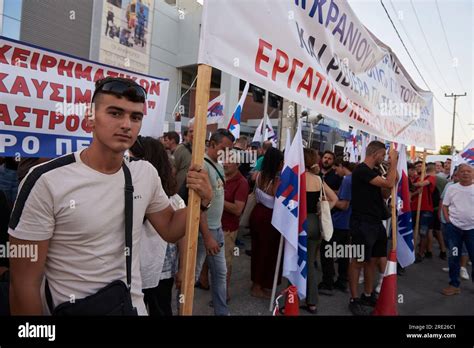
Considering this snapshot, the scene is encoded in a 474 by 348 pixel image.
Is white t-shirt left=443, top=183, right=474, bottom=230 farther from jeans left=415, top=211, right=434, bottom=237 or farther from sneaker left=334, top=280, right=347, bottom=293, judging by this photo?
sneaker left=334, top=280, right=347, bottom=293

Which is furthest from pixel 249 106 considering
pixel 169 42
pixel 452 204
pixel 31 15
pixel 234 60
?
pixel 234 60

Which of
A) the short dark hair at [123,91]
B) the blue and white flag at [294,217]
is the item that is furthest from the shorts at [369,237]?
the short dark hair at [123,91]

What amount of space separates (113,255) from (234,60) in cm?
111

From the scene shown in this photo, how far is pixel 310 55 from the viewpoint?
2242 millimetres

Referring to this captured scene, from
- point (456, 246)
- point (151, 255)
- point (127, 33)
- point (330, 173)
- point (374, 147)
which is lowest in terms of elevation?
point (456, 246)

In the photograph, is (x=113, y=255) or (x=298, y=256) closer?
(x=113, y=255)

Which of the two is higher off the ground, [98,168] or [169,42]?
[169,42]

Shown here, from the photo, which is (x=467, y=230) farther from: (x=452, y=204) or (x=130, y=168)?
(x=130, y=168)

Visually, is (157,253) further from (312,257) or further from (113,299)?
(312,257)

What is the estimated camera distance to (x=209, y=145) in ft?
10.9

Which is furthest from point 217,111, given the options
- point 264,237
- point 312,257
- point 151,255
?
point 151,255

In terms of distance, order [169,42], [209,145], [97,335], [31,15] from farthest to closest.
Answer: [169,42] → [31,15] → [209,145] → [97,335]

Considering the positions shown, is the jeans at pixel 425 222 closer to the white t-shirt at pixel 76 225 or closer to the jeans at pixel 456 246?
the jeans at pixel 456 246

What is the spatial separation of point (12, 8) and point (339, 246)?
47.5 ft
